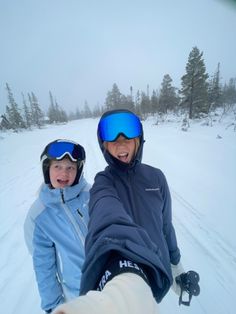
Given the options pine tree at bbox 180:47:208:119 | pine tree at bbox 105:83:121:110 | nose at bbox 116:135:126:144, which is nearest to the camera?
nose at bbox 116:135:126:144

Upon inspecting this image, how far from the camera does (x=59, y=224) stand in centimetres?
168

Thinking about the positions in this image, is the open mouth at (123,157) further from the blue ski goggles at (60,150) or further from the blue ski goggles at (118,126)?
the blue ski goggles at (60,150)

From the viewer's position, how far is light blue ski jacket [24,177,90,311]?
1.66 m

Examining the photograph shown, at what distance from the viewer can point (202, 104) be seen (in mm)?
24016

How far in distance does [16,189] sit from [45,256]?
5.69 m

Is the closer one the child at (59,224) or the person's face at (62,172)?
the child at (59,224)

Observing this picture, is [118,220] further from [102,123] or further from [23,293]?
[23,293]

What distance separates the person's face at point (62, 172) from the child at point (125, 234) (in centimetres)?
38

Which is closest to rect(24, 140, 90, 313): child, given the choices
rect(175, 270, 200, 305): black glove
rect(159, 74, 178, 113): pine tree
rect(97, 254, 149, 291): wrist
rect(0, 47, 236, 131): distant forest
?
rect(97, 254, 149, 291): wrist

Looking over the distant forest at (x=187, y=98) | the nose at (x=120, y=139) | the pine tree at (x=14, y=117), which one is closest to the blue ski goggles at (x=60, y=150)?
the nose at (x=120, y=139)

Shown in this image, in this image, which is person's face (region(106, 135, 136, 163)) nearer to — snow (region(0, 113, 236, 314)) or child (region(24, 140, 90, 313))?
child (region(24, 140, 90, 313))

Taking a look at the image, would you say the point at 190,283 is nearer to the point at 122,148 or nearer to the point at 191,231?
the point at 122,148

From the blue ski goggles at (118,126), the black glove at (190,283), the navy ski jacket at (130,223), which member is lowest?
the black glove at (190,283)

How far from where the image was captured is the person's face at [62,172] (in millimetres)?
1803
